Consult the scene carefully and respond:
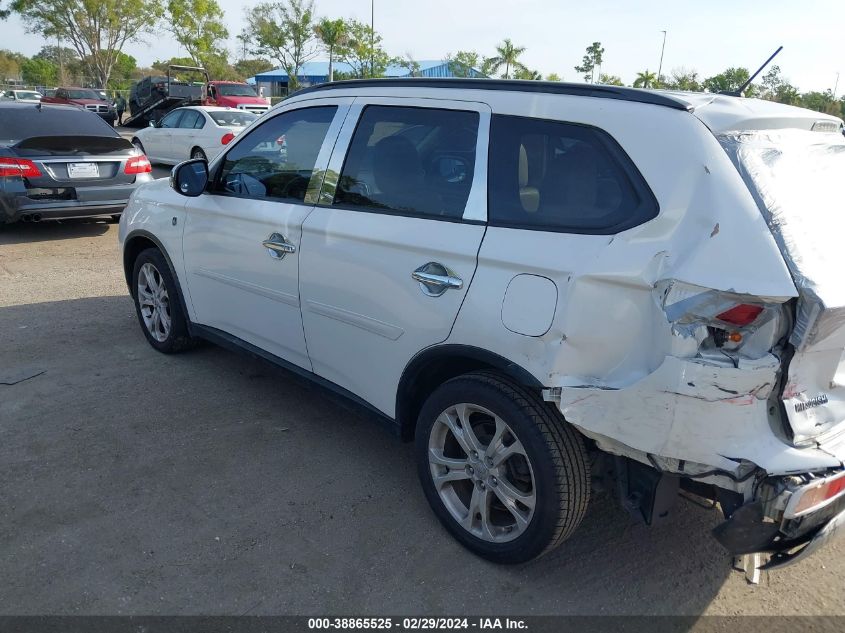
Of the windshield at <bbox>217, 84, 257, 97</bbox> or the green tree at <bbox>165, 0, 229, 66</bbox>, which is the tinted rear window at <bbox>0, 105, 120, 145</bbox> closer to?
the windshield at <bbox>217, 84, 257, 97</bbox>

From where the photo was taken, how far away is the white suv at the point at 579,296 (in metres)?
2.18

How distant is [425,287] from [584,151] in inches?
32.8

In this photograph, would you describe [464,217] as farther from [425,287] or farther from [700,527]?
[700,527]

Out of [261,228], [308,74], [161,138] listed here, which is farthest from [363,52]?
[261,228]

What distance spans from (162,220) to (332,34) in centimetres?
4342

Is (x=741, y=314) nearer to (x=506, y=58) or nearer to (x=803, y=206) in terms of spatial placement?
(x=803, y=206)

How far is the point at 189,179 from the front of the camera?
13.9ft

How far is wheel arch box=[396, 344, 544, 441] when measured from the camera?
2590 mm

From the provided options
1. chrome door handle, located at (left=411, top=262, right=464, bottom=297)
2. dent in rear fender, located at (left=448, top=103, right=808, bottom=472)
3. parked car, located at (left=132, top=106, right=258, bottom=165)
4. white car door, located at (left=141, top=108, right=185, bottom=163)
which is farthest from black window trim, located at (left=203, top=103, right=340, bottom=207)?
white car door, located at (left=141, top=108, right=185, bottom=163)

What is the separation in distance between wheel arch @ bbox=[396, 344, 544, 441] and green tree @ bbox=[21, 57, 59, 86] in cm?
7835

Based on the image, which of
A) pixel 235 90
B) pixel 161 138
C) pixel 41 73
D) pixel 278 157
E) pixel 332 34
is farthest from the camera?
pixel 41 73

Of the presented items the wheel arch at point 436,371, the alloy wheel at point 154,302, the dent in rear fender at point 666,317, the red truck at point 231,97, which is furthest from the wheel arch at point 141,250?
the red truck at point 231,97

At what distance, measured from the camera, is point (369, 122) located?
3.43 metres

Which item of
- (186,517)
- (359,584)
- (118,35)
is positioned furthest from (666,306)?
(118,35)
